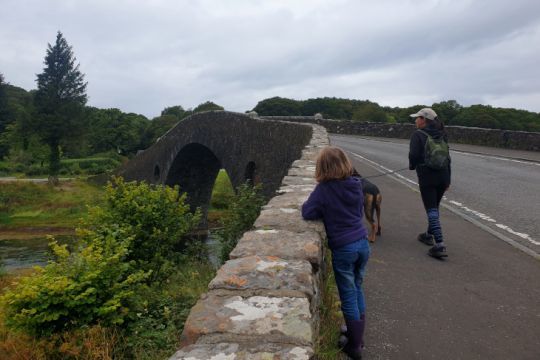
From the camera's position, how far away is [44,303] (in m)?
4.12

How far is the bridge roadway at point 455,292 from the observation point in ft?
12.1

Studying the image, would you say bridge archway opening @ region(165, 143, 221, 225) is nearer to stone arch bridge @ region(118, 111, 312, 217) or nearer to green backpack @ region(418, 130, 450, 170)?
stone arch bridge @ region(118, 111, 312, 217)

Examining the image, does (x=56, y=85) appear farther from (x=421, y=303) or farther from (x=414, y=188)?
(x=421, y=303)

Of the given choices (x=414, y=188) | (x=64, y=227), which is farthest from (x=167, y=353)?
(x=64, y=227)

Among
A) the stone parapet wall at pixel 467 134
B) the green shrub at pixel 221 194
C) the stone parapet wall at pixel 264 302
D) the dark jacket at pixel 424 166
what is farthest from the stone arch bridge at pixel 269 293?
the green shrub at pixel 221 194

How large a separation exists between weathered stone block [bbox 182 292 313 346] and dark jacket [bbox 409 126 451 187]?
12.9ft

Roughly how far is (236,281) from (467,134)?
869 inches

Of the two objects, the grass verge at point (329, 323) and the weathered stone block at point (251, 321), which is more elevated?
the weathered stone block at point (251, 321)

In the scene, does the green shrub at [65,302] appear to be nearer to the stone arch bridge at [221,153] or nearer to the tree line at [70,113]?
the stone arch bridge at [221,153]

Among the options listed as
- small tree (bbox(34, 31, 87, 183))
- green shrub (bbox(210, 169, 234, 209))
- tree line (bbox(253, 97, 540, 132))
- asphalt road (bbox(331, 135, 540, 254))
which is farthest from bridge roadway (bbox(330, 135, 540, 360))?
small tree (bbox(34, 31, 87, 183))

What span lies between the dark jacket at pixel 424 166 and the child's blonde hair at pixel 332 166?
9.41 ft

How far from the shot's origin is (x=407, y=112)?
41.1 m

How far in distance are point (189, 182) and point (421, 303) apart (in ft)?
92.1

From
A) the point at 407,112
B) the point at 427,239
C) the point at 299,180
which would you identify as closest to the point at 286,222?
the point at 299,180
